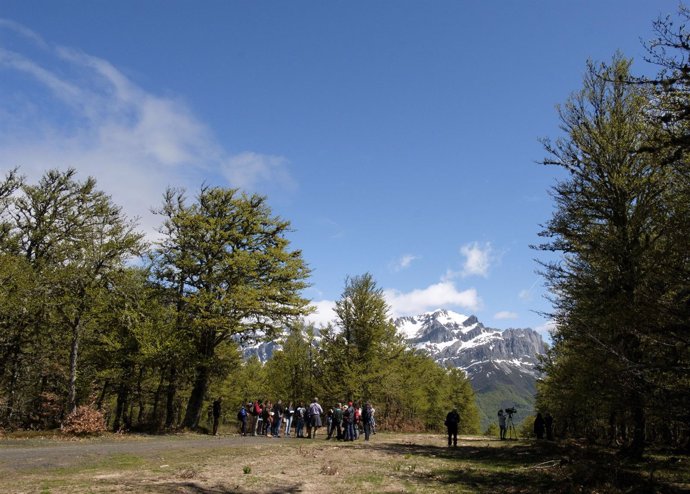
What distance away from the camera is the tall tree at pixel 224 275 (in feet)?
81.7

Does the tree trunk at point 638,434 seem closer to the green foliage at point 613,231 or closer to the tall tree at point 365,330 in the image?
the green foliage at point 613,231

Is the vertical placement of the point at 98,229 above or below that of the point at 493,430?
above

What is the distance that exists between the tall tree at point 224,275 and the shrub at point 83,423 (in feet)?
18.1

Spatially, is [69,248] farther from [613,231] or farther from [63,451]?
[613,231]

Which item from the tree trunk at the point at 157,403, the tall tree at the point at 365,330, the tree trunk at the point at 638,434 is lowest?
the tree trunk at the point at 157,403

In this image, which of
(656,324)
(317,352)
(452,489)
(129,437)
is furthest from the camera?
(317,352)

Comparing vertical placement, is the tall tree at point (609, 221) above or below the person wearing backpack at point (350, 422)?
above

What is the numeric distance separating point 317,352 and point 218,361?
1178 cm

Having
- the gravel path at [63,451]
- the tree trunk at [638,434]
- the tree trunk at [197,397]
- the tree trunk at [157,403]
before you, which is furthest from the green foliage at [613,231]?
the tree trunk at [157,403]

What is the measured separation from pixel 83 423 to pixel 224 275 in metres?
9.67

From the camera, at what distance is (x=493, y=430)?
268ft

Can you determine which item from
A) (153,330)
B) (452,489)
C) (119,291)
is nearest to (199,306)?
(153,330)

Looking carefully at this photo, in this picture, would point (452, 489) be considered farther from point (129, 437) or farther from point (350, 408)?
point (129, 437)

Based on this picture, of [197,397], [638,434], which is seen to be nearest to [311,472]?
[638,434]
